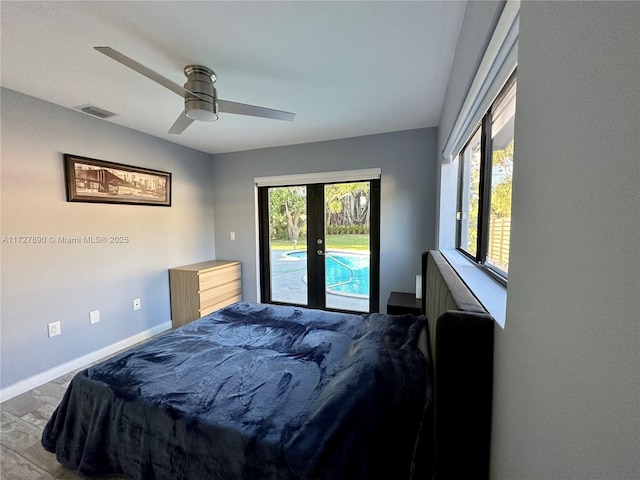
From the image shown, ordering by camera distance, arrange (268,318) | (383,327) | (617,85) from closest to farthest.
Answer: (617,85) < (383,327) < (268,318)

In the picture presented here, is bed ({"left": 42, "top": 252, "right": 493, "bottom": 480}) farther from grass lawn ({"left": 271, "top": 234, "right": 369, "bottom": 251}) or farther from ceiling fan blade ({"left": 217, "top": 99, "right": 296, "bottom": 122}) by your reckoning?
grass lawn ({"left": 271, "top": 234, "right": 369, "bottom": 251})

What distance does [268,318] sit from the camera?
2.14m

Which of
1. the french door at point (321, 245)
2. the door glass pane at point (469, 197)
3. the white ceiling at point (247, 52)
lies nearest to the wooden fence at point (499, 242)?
the door glass pane at point (469, 197)

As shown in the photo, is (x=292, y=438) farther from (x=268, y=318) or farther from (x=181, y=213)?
(x=181, y=213)

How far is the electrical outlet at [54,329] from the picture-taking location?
2.26m

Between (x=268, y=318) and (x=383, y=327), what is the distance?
997 mm

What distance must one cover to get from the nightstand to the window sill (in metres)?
0.96

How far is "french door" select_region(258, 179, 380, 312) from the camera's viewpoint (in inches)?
135

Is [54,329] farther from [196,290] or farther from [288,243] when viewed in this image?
[288,243]

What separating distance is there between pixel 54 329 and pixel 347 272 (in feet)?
9.96

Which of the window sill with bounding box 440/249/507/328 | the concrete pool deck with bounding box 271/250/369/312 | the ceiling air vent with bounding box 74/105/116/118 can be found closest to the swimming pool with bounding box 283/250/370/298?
the concrete pool deck with bounding box 271/250/369/312

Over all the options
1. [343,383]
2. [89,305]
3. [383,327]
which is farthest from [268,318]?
[89,305]

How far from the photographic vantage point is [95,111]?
241cm

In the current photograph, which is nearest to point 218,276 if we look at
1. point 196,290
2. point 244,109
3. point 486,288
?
point 196,290
